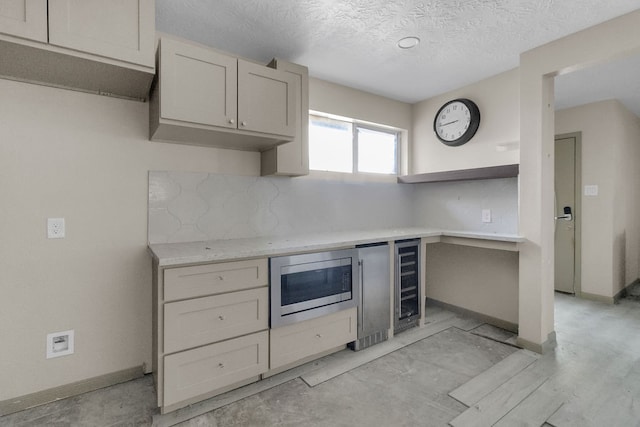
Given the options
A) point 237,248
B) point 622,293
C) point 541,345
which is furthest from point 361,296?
point 622,293

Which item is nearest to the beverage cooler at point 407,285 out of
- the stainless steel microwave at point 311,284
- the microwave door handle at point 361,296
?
the microwave door handle at point 361,296

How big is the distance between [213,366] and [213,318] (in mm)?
283

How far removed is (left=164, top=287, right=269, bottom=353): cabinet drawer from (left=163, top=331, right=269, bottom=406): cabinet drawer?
5cm

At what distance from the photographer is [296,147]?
7.97 feet

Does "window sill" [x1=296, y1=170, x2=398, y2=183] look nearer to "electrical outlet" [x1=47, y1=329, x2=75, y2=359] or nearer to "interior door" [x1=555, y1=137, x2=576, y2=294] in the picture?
"electrical outlet" [x1=47, y1=329, x2=75, y2=359]

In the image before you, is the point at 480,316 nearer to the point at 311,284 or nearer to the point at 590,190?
the point at 311,284

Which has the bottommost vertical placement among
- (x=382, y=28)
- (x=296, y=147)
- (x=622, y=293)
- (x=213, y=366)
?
(x=622, y=293)

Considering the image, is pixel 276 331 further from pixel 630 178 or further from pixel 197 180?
pixel 630 178

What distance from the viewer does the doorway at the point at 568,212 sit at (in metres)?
3.85

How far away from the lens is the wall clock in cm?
300

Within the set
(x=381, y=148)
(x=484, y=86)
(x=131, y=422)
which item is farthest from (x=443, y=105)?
(x=131, y=422)

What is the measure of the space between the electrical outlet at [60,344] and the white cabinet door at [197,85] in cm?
145

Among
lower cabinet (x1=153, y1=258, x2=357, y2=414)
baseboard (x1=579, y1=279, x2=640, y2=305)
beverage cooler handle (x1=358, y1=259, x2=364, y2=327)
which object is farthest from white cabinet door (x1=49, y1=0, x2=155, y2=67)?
baseboard (x1=579, y1=279, x2=640, y2=305)

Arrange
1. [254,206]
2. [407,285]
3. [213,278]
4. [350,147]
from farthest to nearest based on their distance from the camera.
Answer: [350,147]
[407,285]
[254,206]
[213,278]
